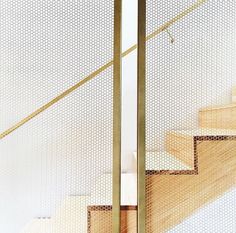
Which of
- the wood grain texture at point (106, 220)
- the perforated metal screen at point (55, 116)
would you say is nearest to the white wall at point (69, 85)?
the perforated metal screen at point (55, 116)

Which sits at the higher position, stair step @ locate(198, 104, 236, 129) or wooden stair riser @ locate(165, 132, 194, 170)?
stair step @ locate(198, 104, 236, 129)

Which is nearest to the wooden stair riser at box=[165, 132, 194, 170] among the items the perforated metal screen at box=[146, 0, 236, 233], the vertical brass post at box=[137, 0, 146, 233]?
the perforated metal screen at box=[146, 0, 236, 233]

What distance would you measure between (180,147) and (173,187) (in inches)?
6.3

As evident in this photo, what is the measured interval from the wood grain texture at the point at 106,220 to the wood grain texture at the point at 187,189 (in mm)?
64

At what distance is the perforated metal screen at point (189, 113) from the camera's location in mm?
1140

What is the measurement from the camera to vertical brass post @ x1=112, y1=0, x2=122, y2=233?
113 cm

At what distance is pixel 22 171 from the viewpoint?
3.74 ft

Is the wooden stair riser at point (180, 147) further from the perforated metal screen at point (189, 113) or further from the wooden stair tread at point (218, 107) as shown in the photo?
the wooden stair tread at point (218, 107)

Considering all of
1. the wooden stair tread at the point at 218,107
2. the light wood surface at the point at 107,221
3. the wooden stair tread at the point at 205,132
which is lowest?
the light wood surface at the point at 107,221

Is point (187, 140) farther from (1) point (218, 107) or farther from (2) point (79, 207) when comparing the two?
(2) point (79, 207)

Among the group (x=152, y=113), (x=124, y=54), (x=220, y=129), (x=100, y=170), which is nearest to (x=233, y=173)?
(x=220, y=129)

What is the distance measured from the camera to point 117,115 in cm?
114

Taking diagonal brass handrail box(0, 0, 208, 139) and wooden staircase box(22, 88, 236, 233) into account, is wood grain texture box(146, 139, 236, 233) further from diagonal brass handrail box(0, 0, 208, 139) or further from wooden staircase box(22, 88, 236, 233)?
diagonal brass handrail box(0, 0, 208, 139)

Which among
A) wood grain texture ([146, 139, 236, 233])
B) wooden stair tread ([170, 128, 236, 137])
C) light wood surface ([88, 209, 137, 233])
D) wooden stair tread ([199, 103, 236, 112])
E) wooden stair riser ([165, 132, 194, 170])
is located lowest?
light wood surface ([88, 209, 137, 233])
